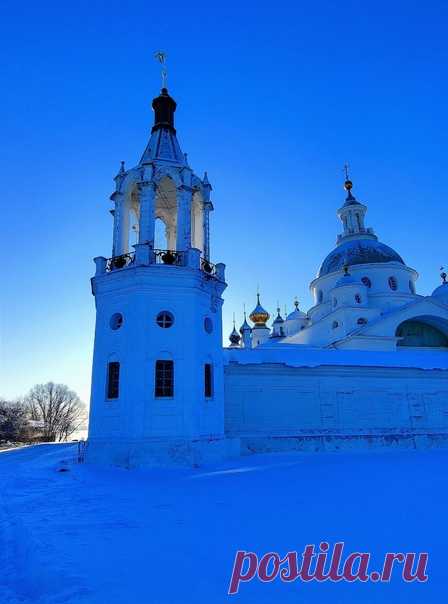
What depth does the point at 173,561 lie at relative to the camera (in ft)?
14.7

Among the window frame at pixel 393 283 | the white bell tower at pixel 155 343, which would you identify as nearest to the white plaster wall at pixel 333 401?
the white bell tower at pixel 155 343

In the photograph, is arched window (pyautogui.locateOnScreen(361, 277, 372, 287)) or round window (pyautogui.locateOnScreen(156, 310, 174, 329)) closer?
round window (pyautogui.locateOnScreen(156, 310, 174, 329))

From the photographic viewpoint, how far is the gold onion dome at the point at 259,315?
46094 mm

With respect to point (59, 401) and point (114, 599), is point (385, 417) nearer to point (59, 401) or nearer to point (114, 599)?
point (114, 599)

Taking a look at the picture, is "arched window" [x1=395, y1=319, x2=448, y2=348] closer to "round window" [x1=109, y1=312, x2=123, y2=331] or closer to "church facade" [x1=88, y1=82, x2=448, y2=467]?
"church facade" [x1=88, y1=82, x2=448, y2=467]

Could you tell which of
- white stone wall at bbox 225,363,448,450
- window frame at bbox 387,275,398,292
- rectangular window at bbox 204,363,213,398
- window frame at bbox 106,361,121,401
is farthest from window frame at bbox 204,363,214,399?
window frame at bbox 387,275,398,292

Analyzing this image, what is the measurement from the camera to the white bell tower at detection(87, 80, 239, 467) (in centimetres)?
1322

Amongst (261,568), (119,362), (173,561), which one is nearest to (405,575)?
(261,568)

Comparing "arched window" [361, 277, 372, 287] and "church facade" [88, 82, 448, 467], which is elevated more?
"arched window" [361, 277, 372, 287]

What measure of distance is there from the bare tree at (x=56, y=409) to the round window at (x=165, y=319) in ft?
139

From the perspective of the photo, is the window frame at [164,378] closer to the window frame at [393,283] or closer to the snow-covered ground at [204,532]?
the snow-covered ground at [204,532]

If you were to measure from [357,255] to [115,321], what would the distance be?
2843 cm

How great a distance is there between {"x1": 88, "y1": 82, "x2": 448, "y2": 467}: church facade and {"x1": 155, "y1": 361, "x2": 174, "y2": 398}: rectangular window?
1.3 inches

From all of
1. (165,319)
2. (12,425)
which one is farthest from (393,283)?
(12,425)
